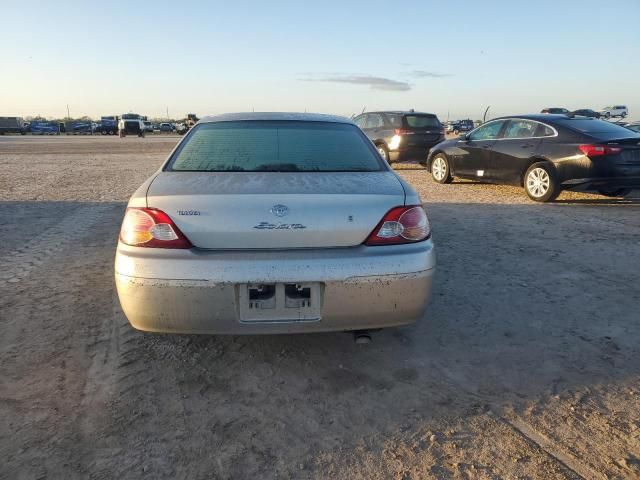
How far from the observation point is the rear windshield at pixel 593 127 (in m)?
7.72

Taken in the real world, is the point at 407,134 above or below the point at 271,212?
above

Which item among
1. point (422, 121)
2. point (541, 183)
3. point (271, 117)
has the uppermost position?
point (422, 121)

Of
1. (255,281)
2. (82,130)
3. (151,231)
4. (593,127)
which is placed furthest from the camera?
(82,130)

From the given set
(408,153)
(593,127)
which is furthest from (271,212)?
(408,153)

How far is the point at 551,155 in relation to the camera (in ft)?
26.4

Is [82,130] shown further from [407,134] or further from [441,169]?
[441,169]

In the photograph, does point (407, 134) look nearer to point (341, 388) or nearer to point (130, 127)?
point (341, 388)

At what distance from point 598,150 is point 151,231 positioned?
7261 millimetres

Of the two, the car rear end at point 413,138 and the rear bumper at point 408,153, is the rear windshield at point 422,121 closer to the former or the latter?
the car rear end at point 413,138

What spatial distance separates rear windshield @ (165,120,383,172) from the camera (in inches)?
122

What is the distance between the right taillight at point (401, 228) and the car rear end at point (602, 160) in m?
6.07

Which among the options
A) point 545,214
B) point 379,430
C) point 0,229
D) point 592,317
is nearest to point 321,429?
point 379,430

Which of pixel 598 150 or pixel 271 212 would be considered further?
pixel 598 150

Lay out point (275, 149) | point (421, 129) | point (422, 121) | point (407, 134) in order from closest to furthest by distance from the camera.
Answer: point (275, 149)
point (407, 134)
point (421, 129)
point (422, 121)
